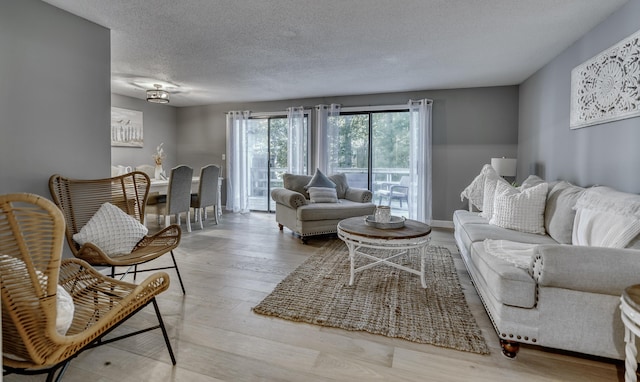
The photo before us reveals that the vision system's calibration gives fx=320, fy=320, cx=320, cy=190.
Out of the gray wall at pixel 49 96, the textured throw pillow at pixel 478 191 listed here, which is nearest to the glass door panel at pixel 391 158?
the textured throw pillow at pixel 478 191

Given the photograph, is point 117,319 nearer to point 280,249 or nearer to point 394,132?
point 280,249

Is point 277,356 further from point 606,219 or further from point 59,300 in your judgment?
point 606,219

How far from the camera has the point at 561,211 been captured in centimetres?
256

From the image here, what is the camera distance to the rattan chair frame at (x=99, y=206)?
2.13m

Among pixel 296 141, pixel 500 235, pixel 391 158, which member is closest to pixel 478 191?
pixel 500 235

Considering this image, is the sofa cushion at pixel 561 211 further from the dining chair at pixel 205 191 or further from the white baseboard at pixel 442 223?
the dining chair at pixel 205 191

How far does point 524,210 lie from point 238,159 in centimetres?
527

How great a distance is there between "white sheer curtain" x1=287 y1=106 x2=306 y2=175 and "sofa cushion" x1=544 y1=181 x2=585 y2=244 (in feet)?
13.5

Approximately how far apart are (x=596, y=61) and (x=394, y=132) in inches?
124

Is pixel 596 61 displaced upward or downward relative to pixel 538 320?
upward

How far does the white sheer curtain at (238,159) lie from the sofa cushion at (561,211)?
5279 mm

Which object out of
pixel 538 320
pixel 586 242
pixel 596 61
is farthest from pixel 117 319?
pixel 596 61

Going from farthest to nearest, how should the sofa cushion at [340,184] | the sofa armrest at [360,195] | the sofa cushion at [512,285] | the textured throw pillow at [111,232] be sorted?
the sofa cushion at [340,184] → the sofa armrest at [360,195] → the textured throw pillow at [111,232] → the sofa cushion at [512,285]

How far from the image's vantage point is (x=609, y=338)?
1.59 metres
